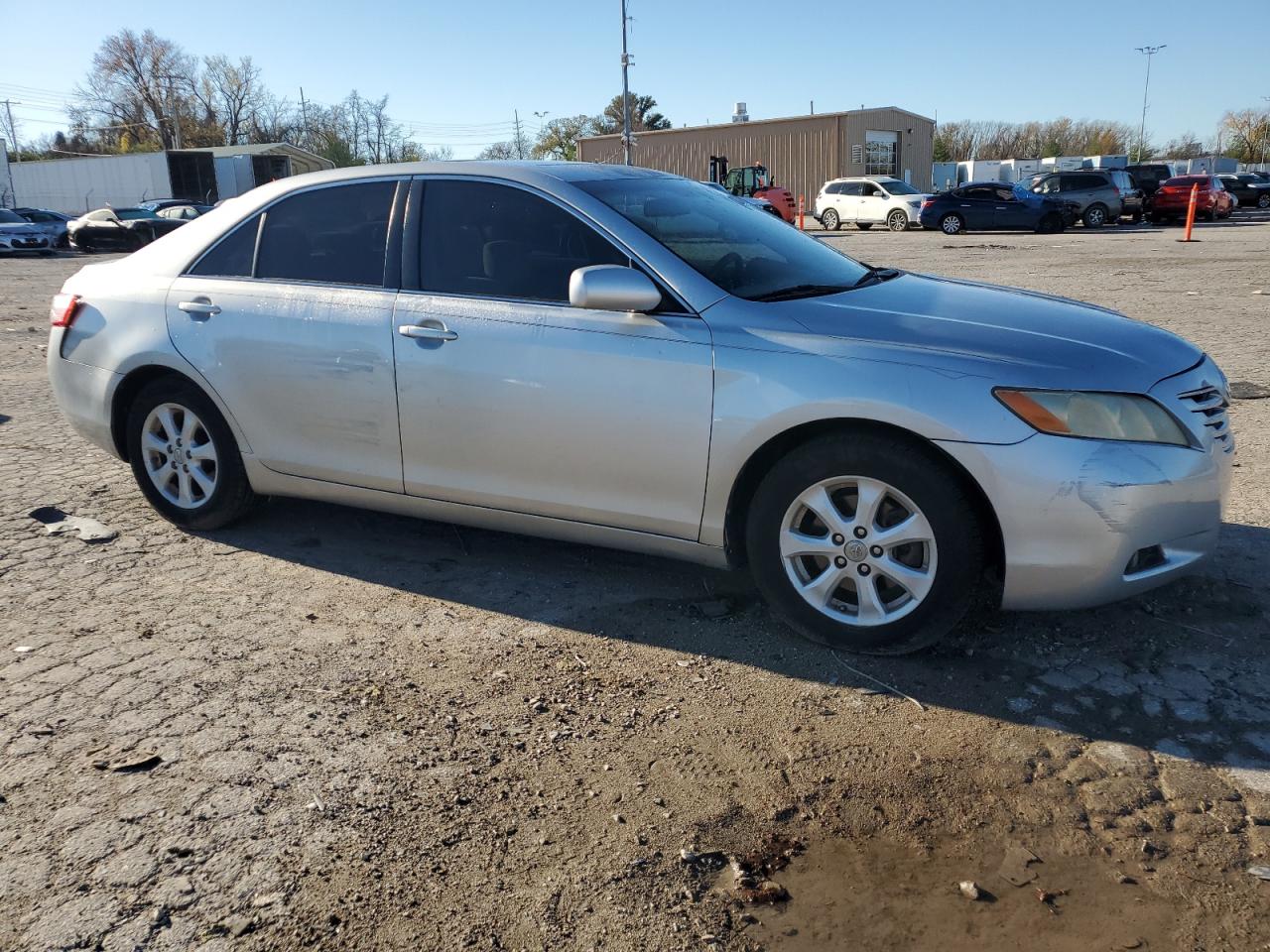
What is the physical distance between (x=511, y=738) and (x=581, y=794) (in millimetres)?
376

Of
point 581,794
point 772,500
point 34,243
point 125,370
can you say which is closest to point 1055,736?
point 772,500

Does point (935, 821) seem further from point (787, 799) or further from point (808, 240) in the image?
point (808, 240)

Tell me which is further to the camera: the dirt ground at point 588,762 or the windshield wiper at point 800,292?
the windshield wiper at point 800,292

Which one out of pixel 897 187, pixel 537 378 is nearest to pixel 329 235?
pixel 537 378

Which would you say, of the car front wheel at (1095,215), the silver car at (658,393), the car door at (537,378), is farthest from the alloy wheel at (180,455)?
the car front wheel at (1095,215)

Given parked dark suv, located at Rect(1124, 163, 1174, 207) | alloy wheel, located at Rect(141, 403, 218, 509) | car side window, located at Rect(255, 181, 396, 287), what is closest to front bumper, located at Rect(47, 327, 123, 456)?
alloy wheel, located at Rect(141, 403, 218, 509)

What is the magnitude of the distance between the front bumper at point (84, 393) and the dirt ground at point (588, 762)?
0.63 meters

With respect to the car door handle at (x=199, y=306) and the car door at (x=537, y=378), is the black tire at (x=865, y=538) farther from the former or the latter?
the car door handle at (x=199, y=306)

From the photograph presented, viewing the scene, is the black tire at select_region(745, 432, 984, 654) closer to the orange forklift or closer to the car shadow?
the car shadow

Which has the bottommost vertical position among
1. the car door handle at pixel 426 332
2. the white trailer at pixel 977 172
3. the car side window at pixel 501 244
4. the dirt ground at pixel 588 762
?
the dirt ground at pixel 588 762

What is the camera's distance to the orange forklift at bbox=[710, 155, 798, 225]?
35188mm

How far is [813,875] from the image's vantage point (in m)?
2.49

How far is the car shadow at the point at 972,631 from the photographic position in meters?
3.19

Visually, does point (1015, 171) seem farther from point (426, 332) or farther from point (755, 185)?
point (426, 332)
